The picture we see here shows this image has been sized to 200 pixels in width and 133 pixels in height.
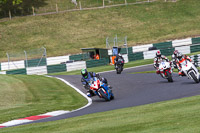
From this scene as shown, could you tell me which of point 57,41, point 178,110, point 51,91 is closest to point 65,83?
point 51,91

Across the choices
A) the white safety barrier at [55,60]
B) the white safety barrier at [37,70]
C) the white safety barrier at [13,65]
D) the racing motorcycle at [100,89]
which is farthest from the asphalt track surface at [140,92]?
the white safety barrier at [55,60]

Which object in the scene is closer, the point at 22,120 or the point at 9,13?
the point at 22,120

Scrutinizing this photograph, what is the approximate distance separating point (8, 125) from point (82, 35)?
44.1 meters

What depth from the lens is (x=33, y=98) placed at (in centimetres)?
1825

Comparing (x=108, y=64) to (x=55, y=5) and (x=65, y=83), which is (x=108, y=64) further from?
(x=55, y=5)

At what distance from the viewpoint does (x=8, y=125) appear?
12.3 meters

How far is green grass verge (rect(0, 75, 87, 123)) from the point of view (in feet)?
48.2

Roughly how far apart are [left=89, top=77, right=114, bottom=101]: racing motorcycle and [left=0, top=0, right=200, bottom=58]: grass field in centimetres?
3404

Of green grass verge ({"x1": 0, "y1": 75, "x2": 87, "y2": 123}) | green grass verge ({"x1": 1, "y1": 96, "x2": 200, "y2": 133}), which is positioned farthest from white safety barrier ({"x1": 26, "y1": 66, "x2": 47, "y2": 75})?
green grass verge ({"x1": 1, "y1": 96, "x2": 200, "y2": 133})

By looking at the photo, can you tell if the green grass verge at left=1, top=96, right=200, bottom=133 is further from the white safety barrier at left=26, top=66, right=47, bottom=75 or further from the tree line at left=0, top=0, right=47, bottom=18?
the tree line at left=0, top=0, right=47, bottom=18

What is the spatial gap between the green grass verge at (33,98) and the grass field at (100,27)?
93.1 feet

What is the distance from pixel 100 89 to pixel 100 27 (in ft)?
138

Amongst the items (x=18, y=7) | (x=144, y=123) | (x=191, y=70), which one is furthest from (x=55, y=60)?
(x=144, y=123)

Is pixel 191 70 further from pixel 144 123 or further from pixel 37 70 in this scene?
pixel 37 70
